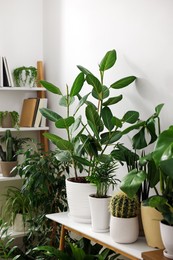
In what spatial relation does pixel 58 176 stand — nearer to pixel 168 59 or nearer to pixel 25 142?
pixel 25 142

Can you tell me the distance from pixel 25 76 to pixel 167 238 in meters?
2.02

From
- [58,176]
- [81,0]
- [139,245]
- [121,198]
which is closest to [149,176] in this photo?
[121,198]

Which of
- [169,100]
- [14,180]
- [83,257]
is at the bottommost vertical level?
[83,257]

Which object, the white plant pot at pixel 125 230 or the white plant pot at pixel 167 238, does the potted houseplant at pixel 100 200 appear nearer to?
the white plant pot at pixel 125 230

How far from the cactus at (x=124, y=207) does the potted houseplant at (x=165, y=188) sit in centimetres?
14

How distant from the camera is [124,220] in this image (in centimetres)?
220

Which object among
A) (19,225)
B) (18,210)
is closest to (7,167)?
(18,210)

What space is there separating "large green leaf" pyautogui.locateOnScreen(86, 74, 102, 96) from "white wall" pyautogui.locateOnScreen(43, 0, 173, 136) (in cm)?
21

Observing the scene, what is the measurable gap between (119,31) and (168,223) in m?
1.29

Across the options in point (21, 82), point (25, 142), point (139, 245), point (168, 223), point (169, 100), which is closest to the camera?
point (168, 223)

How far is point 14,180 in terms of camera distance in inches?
139

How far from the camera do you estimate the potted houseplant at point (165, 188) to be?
1.72 m

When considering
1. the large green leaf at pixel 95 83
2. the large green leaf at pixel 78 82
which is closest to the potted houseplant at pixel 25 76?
the large green leaf at pixel 78 82

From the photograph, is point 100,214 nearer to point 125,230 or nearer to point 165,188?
point 125,230
